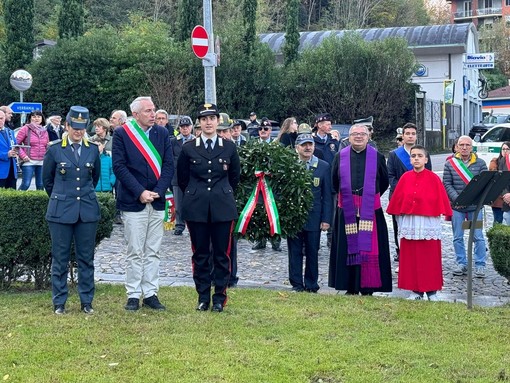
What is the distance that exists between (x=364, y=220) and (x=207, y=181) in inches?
84.1

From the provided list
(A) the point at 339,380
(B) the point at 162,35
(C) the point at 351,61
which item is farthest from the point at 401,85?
(A) the point at 339,380

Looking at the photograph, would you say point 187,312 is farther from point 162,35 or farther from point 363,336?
point 162,35

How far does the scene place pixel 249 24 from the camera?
37.6 metres

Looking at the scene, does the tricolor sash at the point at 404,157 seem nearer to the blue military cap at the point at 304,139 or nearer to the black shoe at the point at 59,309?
the blue military cap at the point at 304,139

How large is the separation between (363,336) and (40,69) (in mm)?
32649

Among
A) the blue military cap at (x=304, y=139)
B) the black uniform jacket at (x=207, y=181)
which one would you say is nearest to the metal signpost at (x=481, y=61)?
the blue military cap at (x=304, y=139)

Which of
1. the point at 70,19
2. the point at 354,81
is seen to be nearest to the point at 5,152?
the point at 354,81

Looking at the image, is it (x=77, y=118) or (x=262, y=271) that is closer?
(x=77, y=118)

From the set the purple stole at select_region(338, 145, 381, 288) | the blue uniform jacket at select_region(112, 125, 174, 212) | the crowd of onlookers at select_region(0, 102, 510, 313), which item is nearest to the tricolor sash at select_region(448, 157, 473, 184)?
the crowd of onlookers at select_region(0, 102, 510, 313)

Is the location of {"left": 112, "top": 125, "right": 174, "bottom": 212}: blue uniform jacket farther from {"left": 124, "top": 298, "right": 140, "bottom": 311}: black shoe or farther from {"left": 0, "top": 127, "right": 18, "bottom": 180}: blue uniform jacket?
{"left": 0, "top": 127, "right": 18, "bottom": 180}: blue uniform jacket

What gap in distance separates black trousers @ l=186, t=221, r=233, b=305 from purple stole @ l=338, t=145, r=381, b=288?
1.75 metres

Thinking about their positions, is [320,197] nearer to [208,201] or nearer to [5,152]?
[208,201]

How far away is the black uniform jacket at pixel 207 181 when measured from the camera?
7.87 m

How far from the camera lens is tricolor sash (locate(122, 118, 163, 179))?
25.9 ft
